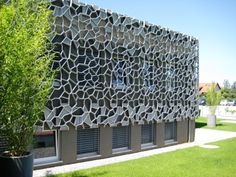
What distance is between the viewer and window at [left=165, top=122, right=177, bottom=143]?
15.1 metres

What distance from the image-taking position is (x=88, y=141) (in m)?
11.4

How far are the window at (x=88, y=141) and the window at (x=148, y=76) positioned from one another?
11.2 feet

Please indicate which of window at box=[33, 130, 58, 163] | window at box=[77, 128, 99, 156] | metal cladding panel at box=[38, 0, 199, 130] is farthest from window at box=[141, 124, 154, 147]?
window at box=[33, 130, 58, 163]

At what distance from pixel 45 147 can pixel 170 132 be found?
7.54 meters

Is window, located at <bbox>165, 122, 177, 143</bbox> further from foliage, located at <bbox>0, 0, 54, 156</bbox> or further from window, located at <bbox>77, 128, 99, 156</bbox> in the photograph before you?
foliage, located at <bbox>0, 0, 54, 156</bbox>

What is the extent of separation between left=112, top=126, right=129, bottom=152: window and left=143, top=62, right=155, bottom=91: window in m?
2.22

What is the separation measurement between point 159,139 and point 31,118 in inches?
344

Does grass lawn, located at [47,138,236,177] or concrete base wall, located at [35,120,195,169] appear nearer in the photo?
grass lawn, located at [47,138,236,177]

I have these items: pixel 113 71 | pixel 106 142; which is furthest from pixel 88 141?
pixel 113 71

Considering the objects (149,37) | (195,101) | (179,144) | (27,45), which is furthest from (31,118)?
(195,101)

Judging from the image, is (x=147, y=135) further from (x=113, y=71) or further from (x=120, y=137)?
(x=113, y=71)

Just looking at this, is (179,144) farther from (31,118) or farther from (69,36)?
(31,118)

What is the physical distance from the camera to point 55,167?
10047mm

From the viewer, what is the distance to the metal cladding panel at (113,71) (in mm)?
10086
